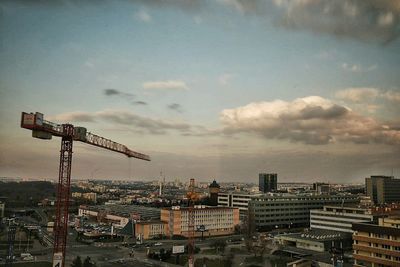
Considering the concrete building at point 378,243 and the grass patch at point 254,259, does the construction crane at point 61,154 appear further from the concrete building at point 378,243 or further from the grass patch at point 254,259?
the concrete building at point 378,243

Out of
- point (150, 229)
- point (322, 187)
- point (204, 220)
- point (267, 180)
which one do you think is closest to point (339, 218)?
point (204, 220)

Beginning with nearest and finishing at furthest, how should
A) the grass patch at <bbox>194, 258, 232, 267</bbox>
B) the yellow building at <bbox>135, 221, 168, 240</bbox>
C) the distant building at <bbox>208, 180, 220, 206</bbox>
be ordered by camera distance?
the grass patch at <bbox>194, 258, 232, 267</bbox> < the yellow building at <bbox>135, 221, 168, 240</bbox> < the distant building at <bbox>208, 180, 220, 206</bbox>

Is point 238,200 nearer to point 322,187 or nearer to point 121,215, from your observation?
point 121,215

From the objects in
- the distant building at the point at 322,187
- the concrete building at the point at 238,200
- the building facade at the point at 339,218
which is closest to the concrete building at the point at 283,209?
the concrete building at the point at 238,200

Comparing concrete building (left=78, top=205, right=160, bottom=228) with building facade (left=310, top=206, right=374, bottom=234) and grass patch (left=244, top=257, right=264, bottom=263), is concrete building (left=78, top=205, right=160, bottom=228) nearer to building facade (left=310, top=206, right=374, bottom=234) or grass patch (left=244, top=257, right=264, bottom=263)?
grass patch (left=244, top=257, right=264, bottom=263)

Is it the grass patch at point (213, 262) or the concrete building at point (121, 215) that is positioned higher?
the concrete building at point (121, 215)

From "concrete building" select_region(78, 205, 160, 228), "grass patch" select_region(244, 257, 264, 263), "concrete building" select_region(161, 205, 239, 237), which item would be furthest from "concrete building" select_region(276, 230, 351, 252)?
"concrete building" select_region(78, 205, 160, 228)

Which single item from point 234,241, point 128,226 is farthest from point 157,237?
point 234,241
